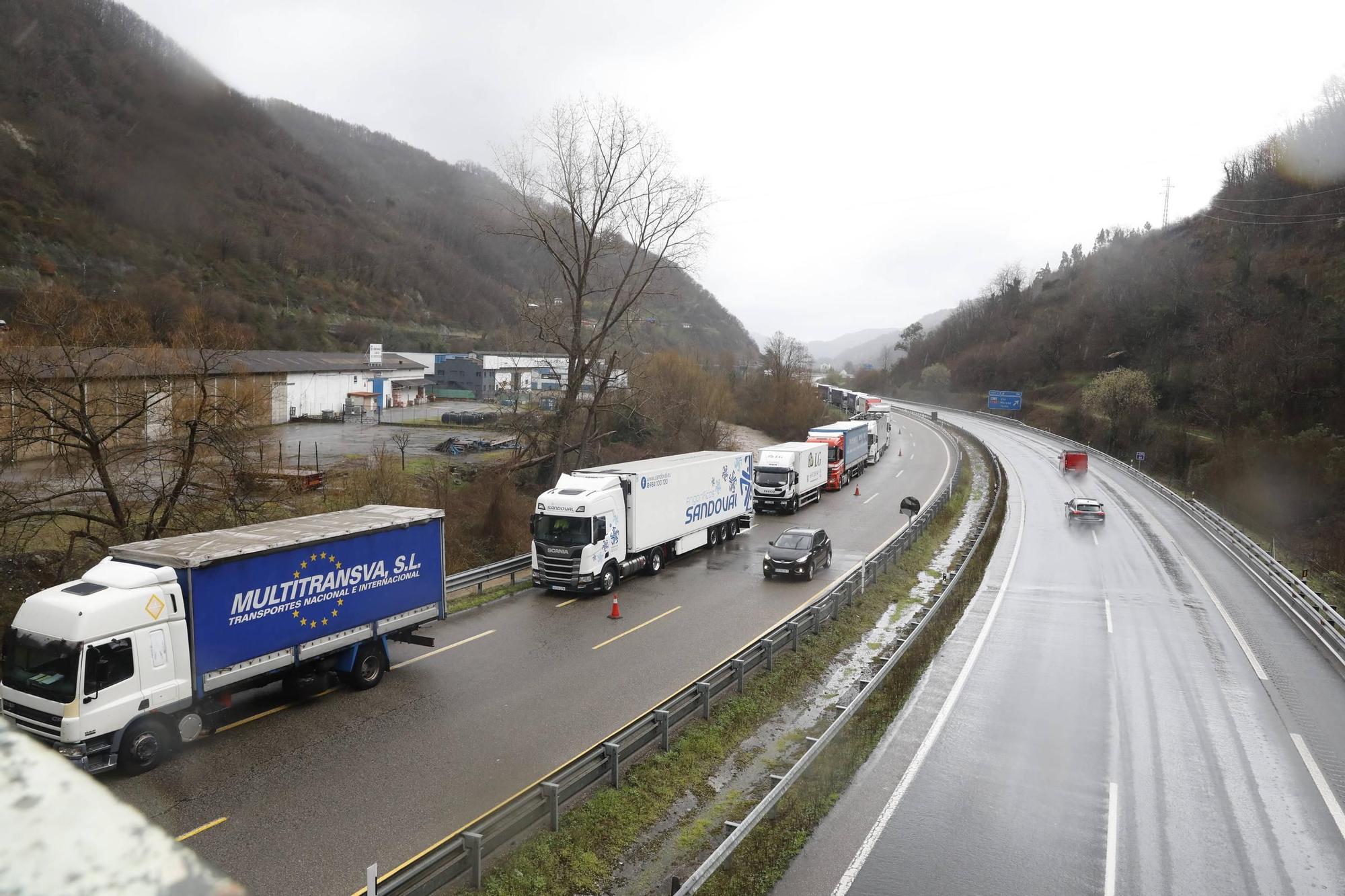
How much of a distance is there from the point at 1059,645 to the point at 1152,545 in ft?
55.4

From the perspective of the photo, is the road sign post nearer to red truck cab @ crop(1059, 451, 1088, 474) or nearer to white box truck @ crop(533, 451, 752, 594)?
red truck cab @ crop(1059, 451, 1088, 474)

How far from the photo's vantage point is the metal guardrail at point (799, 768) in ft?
31.6

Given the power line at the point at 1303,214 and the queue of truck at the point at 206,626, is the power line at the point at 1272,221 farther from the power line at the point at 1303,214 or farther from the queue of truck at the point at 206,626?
the queue of truck at the point at 206,626

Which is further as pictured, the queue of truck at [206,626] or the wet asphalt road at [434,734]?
the queue of truck at [206,626]

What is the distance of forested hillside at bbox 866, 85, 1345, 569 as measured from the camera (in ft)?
161

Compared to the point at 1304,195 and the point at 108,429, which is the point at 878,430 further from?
the point at 1304,195

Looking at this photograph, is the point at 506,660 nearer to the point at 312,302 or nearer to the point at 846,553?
the point at 846,553

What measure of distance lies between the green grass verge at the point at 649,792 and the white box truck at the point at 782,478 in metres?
17.7

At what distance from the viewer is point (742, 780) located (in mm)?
12992

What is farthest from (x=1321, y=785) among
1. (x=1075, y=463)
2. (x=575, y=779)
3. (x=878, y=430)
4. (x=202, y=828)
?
(x=878, y=430)

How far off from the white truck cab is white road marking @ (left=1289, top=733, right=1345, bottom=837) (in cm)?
1743

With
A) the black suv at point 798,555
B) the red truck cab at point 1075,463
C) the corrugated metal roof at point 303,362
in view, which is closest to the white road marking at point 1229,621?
the black suv at point 798,555

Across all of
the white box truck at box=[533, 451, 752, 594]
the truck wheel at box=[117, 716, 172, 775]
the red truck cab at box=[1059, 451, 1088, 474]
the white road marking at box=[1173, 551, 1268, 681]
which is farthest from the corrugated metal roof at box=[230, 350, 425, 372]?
the red truck cab at box=[1059, 451, 1088, 474]

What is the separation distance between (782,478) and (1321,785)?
85.3 ft
